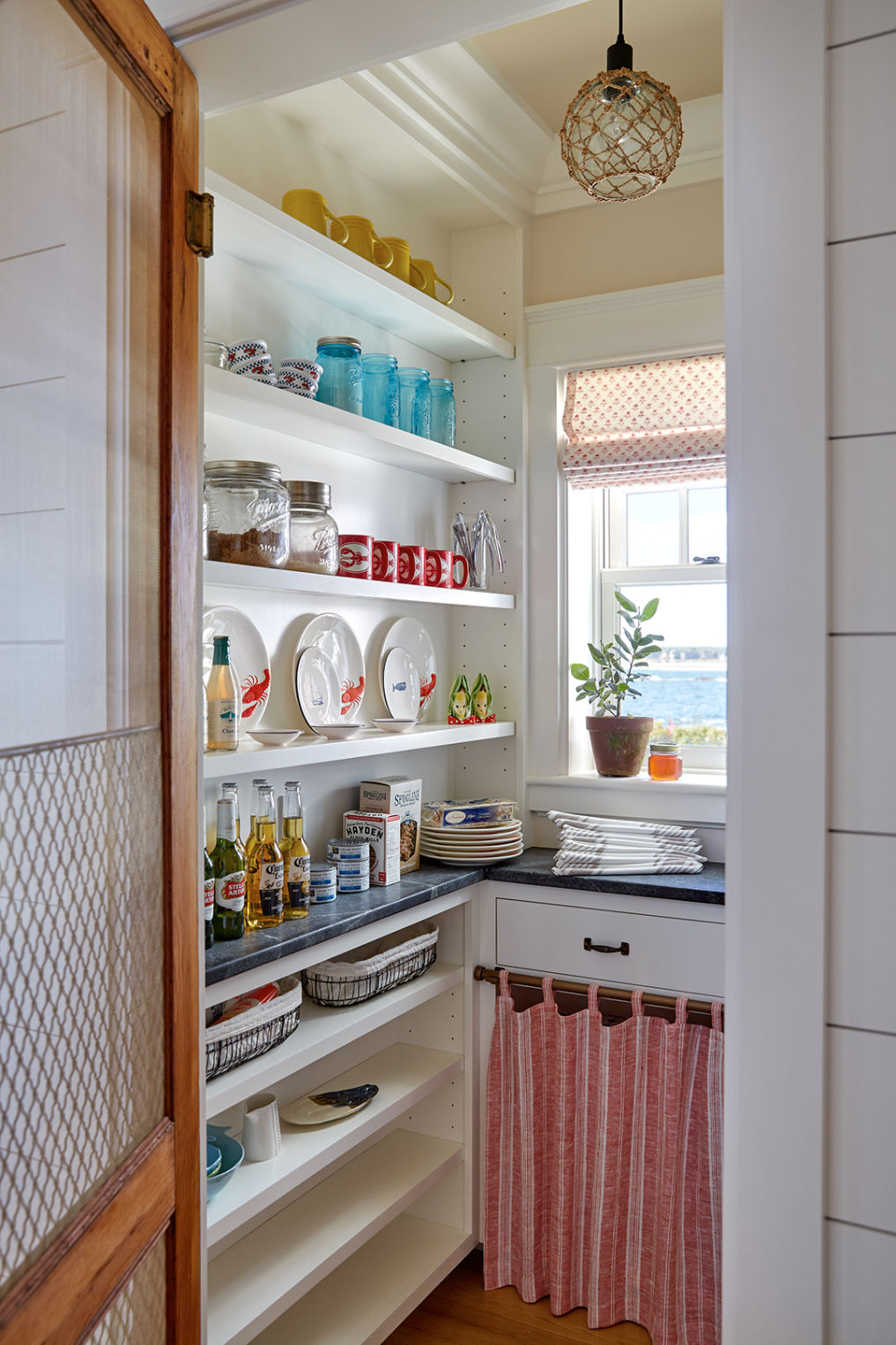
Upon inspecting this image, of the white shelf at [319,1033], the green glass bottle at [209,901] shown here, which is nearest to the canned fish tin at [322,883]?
the white shelf at [319,1033]

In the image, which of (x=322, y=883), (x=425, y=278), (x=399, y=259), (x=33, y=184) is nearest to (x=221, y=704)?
(x=322, y=883)

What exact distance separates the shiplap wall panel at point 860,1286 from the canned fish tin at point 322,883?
1289 millimetres

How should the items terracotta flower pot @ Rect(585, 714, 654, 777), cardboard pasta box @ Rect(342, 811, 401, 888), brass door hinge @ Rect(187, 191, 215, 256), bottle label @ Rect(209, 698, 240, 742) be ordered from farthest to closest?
1. terracotta flower pot @ Rect(585, 714, 654, 777)
2. cardboard pasta box @ Rect(342, 811, 401, 888)
3. bottle label @ Rect(209, 698, 240, 742)
4. brass door hinge @ Rect(187, 191, 215, 256)

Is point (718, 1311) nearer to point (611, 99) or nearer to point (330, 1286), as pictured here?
point (330, 1286)

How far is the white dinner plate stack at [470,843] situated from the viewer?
2.38 m

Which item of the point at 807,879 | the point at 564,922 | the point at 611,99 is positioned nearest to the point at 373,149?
the point at 611,99

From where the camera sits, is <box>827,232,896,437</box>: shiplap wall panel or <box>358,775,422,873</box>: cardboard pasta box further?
<box>358,775,422,873</box>: cardboard pasta box

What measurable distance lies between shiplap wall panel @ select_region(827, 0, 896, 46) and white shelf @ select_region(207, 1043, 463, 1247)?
5.63 feet

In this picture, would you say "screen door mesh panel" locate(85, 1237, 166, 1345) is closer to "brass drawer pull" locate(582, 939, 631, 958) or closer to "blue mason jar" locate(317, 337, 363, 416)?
"brass drawer pull" locate(582, 939, 631, 958)

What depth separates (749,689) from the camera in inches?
34.8

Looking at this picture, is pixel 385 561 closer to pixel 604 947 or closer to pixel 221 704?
pixel 221 704

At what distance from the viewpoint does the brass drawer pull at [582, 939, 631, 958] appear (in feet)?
7.24

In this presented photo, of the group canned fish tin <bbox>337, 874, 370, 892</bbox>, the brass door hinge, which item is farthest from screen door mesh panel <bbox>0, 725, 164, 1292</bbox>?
canned fish tin <bbox>337, 874, 370, 892</bbox>

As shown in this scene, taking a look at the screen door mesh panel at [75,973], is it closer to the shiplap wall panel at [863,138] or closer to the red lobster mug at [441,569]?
the shiplap wall panel at [863,138]
